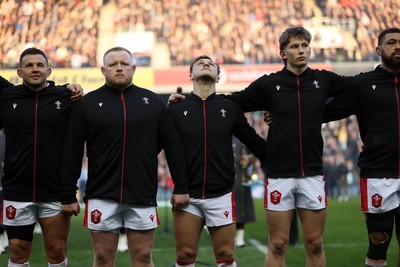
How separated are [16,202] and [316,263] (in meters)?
2.68

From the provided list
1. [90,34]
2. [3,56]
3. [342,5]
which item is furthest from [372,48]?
[3,56]

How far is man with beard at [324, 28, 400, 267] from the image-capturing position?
6.36m

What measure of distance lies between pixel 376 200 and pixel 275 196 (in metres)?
0.89

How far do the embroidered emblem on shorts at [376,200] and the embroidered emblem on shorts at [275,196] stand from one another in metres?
0.83

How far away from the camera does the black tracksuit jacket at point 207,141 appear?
6305 mm

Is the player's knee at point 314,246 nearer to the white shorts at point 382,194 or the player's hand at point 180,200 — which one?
the white shorts at point 382,194

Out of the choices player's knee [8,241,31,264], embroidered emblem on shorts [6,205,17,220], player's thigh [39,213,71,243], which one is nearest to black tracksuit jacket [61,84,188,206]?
player's thigh [39,213,71,243]

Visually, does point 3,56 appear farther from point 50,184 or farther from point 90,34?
point 50,184

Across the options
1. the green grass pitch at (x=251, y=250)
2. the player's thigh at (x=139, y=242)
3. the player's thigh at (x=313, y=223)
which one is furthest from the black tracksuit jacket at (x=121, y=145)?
the green grass pitch at (x=251, y=250)

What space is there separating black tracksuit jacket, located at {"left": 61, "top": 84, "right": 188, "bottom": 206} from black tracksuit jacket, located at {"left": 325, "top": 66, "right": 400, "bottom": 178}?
1602mm

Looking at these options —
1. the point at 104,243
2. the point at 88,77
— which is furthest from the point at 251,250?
the point at 88,77

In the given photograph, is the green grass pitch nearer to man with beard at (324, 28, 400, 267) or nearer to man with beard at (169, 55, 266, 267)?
man with beard at (324, 28, 400, 267)

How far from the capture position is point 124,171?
5824 mm

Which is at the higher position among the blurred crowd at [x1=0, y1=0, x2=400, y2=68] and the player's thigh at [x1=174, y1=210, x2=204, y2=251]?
the blurred crowd at [x1=0, y1=0, x2=400, y2=68]
